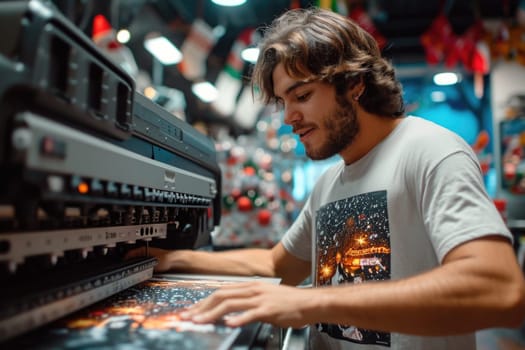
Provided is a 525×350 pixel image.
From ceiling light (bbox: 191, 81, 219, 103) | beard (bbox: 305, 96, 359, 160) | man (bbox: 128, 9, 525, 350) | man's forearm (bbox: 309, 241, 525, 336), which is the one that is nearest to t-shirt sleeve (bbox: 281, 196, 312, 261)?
man (bbox: 128, 9, 525, 350)

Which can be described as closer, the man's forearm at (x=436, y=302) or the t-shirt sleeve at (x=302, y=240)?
the man's forearm at (x=436, y=302)

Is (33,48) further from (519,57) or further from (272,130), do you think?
(519,57)

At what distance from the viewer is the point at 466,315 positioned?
81 centimetres

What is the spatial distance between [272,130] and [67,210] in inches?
171

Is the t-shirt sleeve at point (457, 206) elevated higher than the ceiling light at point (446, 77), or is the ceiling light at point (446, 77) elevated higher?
the ceiling light at point (446, 77)

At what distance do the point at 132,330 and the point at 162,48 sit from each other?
287cm

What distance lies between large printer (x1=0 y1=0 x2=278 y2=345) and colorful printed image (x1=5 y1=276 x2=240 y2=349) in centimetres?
4

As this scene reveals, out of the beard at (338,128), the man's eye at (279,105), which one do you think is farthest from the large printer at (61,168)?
the man's eye at (279,105)

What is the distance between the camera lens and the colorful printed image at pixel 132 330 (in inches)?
27.1

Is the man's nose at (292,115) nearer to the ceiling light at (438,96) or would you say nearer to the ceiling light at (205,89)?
the ceiling light at (205,89)

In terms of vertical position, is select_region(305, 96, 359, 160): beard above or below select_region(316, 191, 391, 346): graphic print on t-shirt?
above

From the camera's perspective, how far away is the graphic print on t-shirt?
1.18 meters

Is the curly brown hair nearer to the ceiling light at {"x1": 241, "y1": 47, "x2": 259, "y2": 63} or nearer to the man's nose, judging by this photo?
the man's nose

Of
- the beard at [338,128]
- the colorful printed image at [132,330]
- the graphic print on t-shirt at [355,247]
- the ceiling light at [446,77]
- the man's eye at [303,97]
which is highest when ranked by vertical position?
the ceiling light at [446,77]
